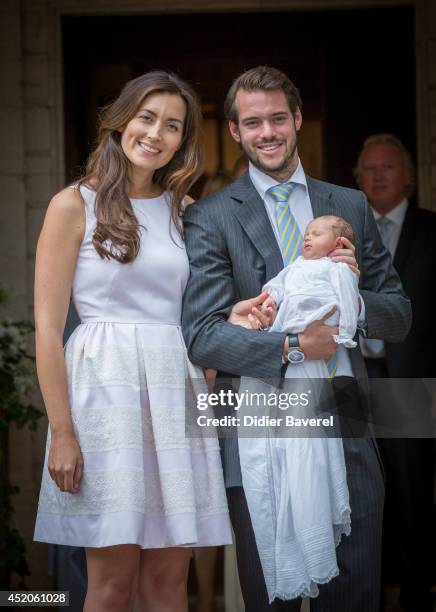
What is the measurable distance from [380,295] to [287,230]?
14.5 inches

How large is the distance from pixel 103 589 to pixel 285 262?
3.82 ft

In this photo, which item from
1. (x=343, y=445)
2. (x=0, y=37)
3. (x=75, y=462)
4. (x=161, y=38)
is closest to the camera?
(x=75, y=462)

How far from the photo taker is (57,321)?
10.1ft

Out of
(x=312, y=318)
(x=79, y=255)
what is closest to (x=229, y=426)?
(x=312, y=318)

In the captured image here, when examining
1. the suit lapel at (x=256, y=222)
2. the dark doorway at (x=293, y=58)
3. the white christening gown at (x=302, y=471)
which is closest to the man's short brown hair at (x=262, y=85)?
the suit lapel at (x=256, y=222)

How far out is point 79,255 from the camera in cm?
315

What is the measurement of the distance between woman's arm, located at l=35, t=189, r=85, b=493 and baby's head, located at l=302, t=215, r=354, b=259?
0.70 meters

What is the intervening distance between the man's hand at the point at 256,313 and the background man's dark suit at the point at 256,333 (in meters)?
0.04

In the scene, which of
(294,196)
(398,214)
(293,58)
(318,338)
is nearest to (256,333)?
(318,338)

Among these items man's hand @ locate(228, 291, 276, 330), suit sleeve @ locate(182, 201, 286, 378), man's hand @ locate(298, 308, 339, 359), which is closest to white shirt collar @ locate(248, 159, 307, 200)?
suit sleeve @ locate(182, 201, 286, 378)

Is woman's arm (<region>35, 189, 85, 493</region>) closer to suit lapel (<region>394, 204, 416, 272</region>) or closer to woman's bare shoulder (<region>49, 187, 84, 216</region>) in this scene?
woman's bare shoulder (<region>49, 187, 84, 216</region>)

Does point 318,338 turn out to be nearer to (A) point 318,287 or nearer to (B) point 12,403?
(A) point 318,287

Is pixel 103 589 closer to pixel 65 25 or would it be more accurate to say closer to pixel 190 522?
pixel 190 522

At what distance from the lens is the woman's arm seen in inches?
120
